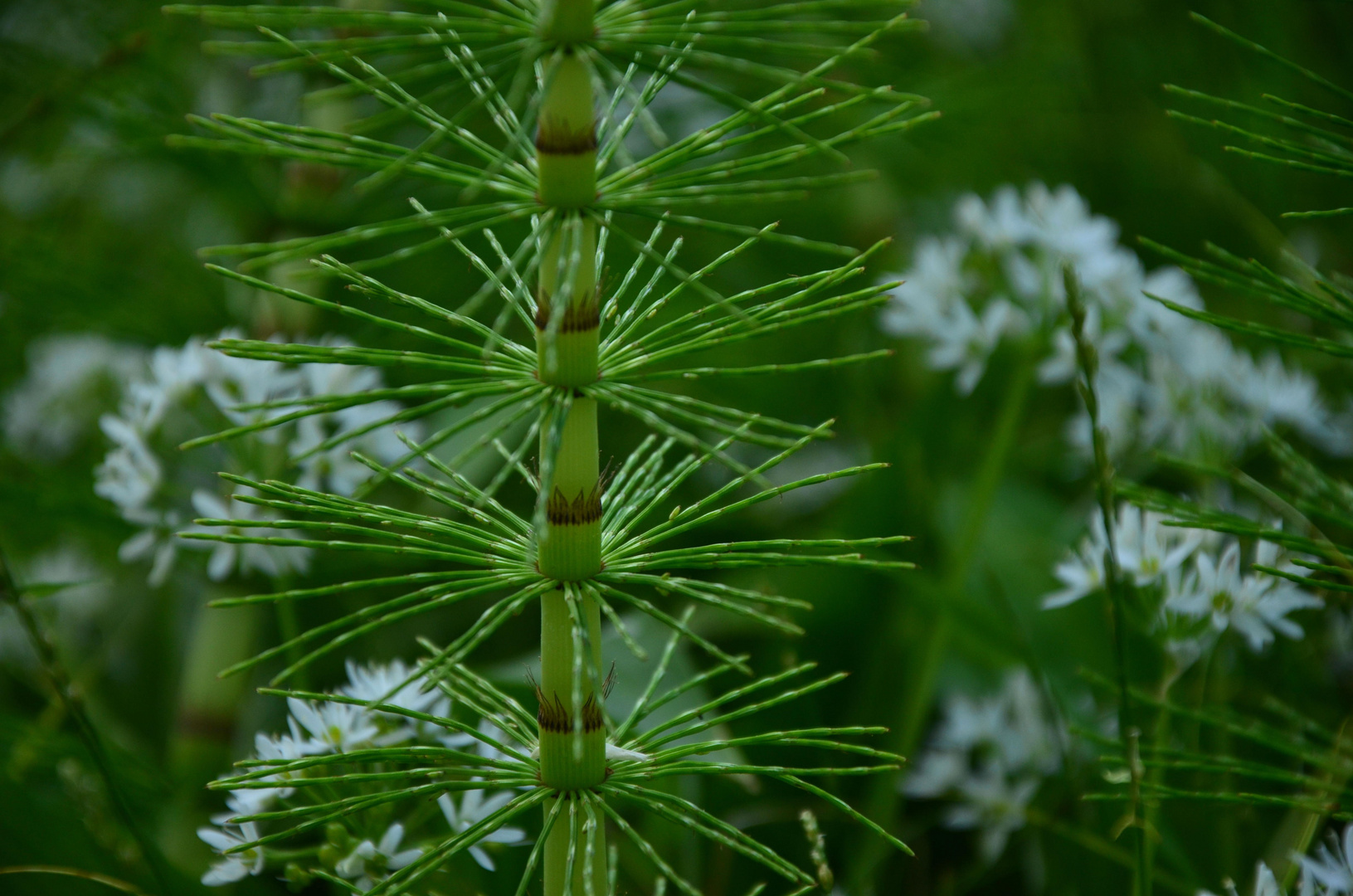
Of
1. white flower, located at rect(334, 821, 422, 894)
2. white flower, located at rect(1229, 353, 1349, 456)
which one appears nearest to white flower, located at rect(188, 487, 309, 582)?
white flower, located at rect(334, 821, 422, 894)

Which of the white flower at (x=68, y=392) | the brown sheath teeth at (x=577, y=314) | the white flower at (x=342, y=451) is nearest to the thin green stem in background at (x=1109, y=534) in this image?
the brown sheath teeth at (x=577, y=314)

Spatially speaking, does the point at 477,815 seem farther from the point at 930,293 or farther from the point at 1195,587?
the point at 930,293

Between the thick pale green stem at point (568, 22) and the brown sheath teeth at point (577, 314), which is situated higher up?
the thick pale green stem at point (568, 22)

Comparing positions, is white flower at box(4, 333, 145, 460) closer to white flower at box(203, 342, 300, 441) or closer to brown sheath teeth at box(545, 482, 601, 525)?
white flower at box(203, 342, 300, 441)

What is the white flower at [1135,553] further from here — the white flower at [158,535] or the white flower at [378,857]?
the white flower at [158,535]

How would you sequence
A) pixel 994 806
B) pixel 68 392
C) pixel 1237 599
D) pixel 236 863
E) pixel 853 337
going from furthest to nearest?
pixel 853 337 → pixel 68 392 → pixel 994 806 → pixel 1237 599 → pixel 236 863

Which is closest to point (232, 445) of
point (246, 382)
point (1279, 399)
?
point (246, 382)

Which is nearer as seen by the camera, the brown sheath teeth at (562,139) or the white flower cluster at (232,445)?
the brown sheath teeth at (562,139)
